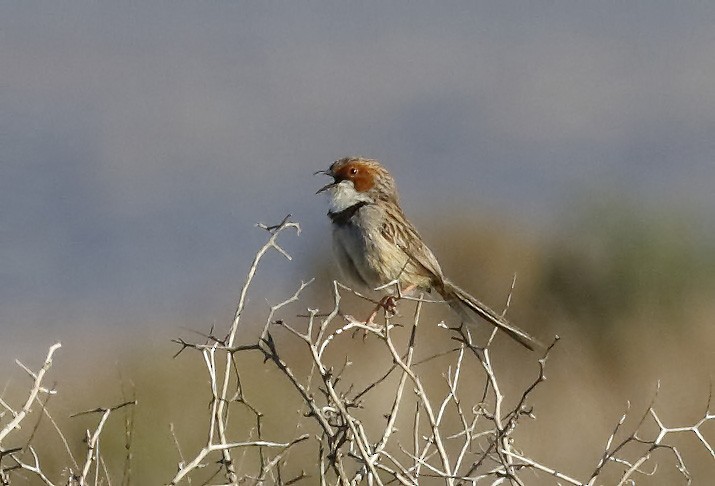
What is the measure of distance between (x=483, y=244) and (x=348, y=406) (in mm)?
10332

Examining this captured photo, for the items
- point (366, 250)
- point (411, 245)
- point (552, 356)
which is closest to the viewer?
point (366, 250)

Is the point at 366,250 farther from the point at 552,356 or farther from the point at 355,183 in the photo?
the point at 552,356

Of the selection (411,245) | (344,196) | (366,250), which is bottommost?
(366,250)

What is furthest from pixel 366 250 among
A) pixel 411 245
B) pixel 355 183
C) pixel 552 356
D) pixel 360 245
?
pixel 552 356

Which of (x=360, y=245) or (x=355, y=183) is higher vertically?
(x=355, y=183)

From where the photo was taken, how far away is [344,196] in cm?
662

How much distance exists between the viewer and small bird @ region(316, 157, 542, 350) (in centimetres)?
640

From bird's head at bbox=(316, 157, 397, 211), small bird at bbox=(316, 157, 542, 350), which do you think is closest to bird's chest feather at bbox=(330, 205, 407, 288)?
small bird at bbox=(316, 157, 542, 350)

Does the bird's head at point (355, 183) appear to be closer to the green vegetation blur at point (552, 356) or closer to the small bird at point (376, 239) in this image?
the small bird at point (376, 239)

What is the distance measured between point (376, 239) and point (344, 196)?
0.32m

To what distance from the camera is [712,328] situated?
13125 millimetres

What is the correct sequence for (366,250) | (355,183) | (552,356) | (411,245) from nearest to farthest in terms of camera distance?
(366,250) < (411,245) < (355,183) < (552,356)

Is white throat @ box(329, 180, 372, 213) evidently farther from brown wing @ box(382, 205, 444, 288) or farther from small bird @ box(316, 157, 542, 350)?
brown wing @ box(382, 205, 444, 288)

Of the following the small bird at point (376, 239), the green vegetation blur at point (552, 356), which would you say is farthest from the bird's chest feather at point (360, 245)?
the green vegetation blur at point (552, 356)
